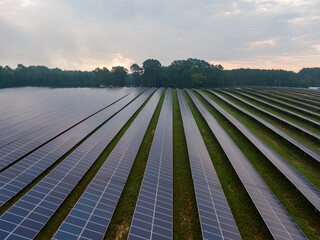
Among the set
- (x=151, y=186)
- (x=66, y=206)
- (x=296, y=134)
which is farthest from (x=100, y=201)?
(x=296, y=134)

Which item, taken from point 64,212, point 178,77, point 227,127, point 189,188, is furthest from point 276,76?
point 64,212

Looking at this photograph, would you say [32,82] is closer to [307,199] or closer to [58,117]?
[58,117]

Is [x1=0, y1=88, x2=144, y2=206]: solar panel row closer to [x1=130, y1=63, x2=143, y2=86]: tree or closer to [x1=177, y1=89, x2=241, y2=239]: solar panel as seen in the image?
[x1=177, y1=89, x2=241, y2=239]: solar panel

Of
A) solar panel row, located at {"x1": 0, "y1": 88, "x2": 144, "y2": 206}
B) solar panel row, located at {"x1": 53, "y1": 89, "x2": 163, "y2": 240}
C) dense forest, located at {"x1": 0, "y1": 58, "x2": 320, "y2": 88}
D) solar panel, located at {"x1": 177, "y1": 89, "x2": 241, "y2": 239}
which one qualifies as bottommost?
solar panel, located at {"x1": 177, "y1": 89, "x2": 241, "y2": 239}

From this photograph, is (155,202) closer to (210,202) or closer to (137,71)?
(210,202)

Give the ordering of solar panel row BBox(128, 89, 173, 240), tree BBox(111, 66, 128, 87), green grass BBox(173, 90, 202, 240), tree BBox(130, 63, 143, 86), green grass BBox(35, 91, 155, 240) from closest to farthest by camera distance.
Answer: solar panel row BBox(128, 89, 173, 240) < green grass BBox(35, 91, 155, 240) < green grass BBox(173, 90, 202, 240) < tree BBox(111, 66, 128, 87) < tree BBox(130, 63, 143, 86)

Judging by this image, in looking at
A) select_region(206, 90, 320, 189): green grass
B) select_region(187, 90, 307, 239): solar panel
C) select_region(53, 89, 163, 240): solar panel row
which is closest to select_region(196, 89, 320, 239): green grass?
select_region(187, 90, 307, 239): solar panel
